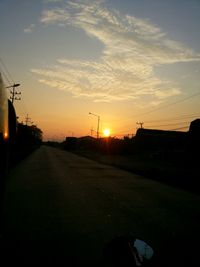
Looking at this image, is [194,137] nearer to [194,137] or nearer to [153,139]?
[194,137]

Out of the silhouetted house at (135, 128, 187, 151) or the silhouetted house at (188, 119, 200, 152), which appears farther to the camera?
the silhouetted house at (135, 128, 187, 151)

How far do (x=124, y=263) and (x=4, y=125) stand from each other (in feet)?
8.72

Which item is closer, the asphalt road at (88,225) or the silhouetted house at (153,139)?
the asphalt road at (88,225)

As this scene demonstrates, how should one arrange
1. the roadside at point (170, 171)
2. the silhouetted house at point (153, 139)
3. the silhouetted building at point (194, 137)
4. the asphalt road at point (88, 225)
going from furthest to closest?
the silhouetted house at point (153, 139) < the silhouetted building at point (194, 137) < the roadside at point (170, 171) < the asphalt road at point (88, 225)

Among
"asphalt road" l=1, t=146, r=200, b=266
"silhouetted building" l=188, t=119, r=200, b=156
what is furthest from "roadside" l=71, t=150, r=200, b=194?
"asphalt road" l=1, t=146, r=200, b=266

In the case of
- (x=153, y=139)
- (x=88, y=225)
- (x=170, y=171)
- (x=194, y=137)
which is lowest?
(x=88, y=225)

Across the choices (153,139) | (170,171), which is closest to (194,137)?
(170,171)

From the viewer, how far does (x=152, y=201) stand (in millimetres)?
14164

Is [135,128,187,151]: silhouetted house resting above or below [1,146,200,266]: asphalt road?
above

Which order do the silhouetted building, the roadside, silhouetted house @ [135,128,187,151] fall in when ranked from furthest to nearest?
silhouetted house @ [135,128,187,151] < the silhouetted building < the roadside

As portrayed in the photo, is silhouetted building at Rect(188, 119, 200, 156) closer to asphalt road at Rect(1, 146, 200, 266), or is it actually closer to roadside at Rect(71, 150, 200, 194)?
roadside at Rect(71, 150, 200, 194)

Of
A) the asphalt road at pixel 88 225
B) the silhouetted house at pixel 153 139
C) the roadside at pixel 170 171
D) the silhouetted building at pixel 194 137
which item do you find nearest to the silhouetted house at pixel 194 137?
the silhouetted building at pixel 194 137

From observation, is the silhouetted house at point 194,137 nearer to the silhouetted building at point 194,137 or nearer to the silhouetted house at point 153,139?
the silhouetted building at point 194,137

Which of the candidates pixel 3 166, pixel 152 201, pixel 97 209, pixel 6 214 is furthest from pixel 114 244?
pixel 152 201
